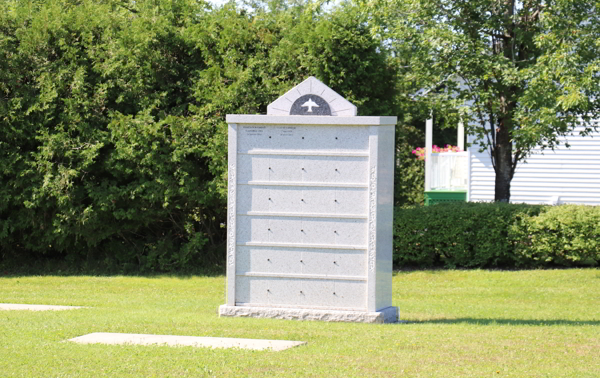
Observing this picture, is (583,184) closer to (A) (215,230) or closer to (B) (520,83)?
(B) (520,83)

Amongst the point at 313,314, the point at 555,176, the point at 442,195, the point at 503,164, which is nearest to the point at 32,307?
the point at 313,314

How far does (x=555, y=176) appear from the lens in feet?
71.1

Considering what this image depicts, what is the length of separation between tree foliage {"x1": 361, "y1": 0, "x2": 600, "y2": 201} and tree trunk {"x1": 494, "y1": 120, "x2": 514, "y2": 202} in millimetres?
20

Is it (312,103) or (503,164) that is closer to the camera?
(312,103)

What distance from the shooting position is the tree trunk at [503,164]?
15.3 metres

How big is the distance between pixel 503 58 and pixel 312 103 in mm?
6525

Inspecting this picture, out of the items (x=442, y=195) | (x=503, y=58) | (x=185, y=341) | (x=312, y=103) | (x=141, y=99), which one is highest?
(x=503, y=58)

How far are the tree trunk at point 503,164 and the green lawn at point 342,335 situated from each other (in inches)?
136

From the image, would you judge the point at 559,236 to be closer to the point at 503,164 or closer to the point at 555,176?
the point at 503,164

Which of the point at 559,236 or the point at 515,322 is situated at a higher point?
the point at 559,236

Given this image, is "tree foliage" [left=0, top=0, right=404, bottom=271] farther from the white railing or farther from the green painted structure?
the white railing

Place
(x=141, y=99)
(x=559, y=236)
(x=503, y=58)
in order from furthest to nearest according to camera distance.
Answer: (x=503, y=58)
(x=141, y=99)
(x=559, y=236)

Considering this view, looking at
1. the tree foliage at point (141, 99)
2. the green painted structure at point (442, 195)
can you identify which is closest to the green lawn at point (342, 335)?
the tree foliage at point (141, 99)

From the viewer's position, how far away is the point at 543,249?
13.1m
